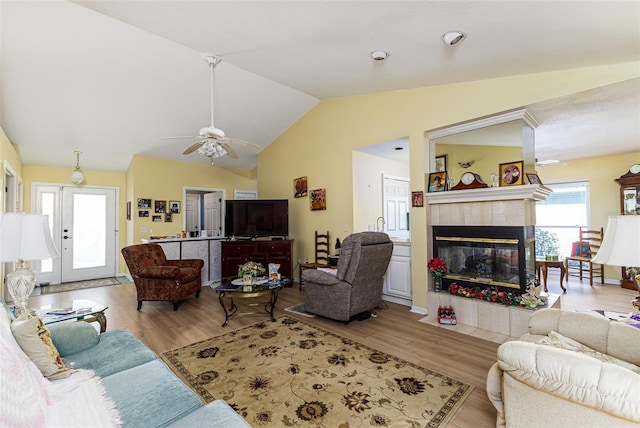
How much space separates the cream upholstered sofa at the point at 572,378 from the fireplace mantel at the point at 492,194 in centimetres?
165

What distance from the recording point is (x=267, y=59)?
135 inches

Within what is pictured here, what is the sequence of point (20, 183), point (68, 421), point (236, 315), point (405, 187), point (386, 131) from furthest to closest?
point (405, 187) → point (20, 183) → point (386, 131) → point (236, 315) → point (68, 421)

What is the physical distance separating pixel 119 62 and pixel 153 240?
317 centimetres

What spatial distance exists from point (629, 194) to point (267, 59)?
6415 millimetres

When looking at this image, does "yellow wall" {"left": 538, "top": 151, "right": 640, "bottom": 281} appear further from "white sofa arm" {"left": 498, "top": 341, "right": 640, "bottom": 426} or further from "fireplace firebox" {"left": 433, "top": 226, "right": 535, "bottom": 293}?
"white sofa arm" {"left": 498, "top": 341, "right": 640, "bottom": 426}

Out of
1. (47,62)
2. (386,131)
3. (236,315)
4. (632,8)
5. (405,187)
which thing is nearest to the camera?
(632,8)

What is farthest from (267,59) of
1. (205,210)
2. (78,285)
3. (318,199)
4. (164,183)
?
(78,285)

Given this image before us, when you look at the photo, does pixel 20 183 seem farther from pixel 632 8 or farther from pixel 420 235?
pixel 632 8

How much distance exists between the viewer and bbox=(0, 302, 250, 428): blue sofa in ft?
Result: 4.09

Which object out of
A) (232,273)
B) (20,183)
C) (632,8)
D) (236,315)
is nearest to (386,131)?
(632,8)

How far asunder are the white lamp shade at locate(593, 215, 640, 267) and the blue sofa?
210 cm

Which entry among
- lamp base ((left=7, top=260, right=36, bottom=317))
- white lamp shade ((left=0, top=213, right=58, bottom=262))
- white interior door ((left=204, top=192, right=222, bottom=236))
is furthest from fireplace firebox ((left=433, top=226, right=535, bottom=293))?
white interior door ((left=204, top=192, right=222, bottom=236))

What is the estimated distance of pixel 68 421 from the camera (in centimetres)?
121

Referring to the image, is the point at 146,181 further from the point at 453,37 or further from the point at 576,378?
the point at 576,378
